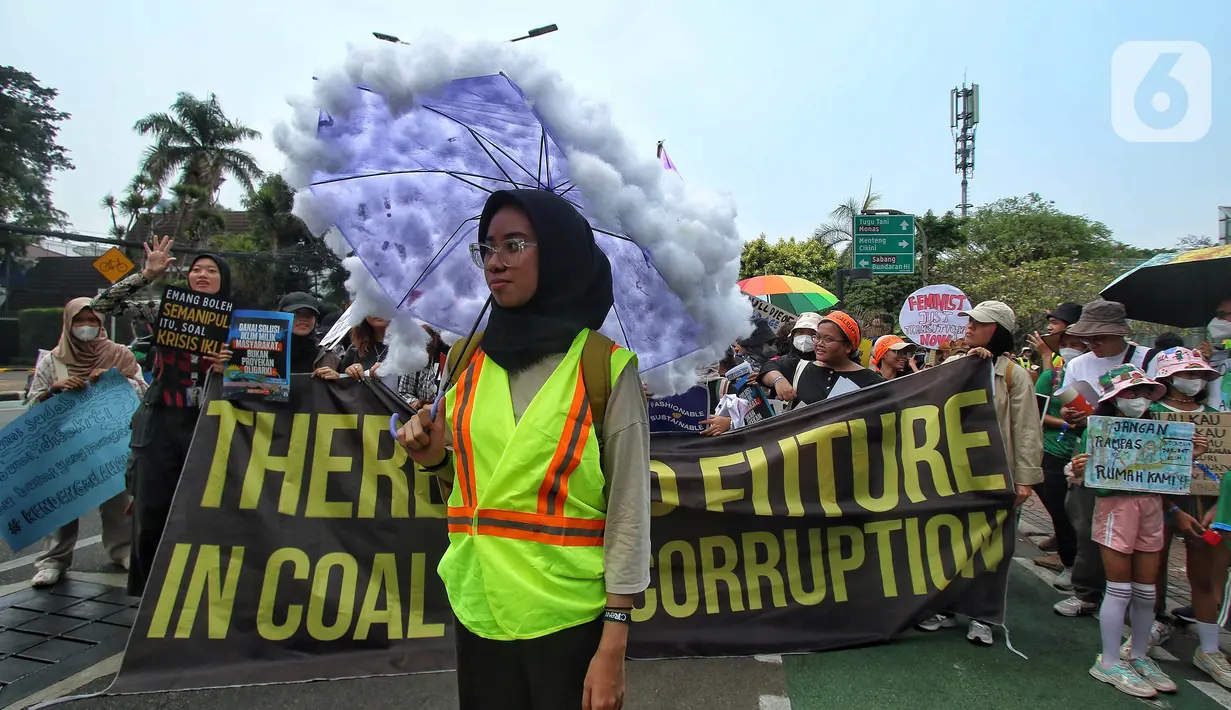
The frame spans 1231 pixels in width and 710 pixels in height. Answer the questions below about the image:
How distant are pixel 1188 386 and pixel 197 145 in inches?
1775

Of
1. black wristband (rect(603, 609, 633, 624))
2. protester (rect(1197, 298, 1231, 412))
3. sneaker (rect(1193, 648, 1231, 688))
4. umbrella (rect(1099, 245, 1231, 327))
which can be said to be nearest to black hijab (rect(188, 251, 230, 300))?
black wristband (rect(603, 609, 633, 624))

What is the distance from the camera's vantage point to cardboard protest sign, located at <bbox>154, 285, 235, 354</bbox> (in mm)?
3732

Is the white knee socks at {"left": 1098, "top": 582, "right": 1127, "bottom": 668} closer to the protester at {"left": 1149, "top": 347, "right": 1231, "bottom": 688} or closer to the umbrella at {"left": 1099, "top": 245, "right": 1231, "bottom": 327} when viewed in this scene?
the protester at {"left": 1149, "top": 347, "right": 1231, "bottom": 688}

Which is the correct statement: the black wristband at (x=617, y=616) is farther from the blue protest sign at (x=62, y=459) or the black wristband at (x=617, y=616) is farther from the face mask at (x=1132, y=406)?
the blue protest sign at (x=62, y=459)

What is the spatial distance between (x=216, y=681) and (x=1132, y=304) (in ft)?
22.1

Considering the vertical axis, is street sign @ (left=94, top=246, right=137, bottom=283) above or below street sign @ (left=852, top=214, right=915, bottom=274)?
below

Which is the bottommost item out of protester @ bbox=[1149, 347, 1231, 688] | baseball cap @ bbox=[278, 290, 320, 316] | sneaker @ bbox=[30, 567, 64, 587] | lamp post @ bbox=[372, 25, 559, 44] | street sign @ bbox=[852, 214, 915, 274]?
sneaker @ bbox=[30, 567, 64, 587]

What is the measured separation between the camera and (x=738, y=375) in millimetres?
6141

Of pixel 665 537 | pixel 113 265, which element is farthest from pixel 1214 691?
pixel 113 265

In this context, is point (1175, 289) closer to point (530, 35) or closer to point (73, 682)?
point (530, 35)

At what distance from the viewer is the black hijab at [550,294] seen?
1.75 meters

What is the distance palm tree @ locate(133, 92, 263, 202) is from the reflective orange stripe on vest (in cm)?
4324

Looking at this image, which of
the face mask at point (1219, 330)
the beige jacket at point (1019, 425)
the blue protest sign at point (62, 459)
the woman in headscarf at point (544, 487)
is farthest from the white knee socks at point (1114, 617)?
the blue protest sign at point (62, 459)

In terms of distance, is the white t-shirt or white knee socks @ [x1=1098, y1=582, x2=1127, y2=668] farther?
the white t-shirt
